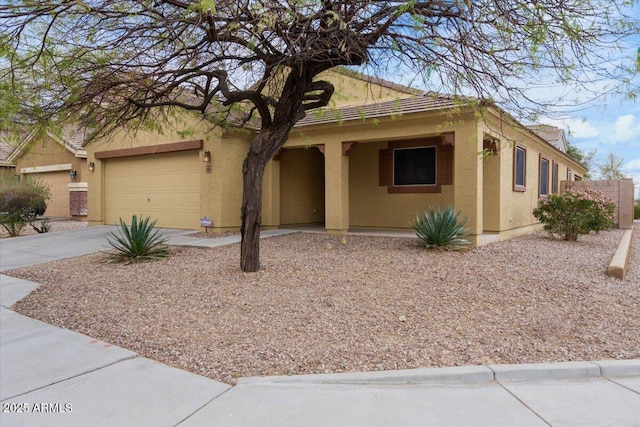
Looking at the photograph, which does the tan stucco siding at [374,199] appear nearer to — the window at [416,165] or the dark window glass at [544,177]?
the window at [416,165]

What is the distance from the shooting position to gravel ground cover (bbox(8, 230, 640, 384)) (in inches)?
161

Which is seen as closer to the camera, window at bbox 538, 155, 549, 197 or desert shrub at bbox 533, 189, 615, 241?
desert shrub at bbox 533, 189, 615, 241

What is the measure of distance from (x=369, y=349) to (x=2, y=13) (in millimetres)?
5712

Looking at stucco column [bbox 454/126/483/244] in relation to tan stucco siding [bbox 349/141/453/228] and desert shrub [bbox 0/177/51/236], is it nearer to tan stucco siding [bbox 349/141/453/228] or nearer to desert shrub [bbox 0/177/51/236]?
tan stucco siding [bbox 349/141/453/228]

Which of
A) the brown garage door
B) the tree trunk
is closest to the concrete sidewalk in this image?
the tree trunk

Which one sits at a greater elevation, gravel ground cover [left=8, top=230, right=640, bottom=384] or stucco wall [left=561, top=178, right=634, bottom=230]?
stucco wall [left=561, top=178, right=634, bottom=230]

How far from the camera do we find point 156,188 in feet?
47.2

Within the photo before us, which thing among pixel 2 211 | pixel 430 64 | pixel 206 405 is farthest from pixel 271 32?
pixel 2 211

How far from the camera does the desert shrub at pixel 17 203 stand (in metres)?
14.0

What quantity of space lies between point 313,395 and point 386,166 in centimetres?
1043

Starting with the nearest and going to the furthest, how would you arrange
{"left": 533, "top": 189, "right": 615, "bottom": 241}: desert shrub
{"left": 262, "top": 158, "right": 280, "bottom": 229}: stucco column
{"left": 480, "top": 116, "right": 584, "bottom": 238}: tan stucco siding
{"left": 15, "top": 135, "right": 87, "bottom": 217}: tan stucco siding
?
1. {"left": 480, "top": 116, "right": 584, "bottom": 238}: tan stucco siding
2. {"left": 533, "top": 189, "right": 615, "bottom": 241}: desert shrub
3. {"left": 262, "top": 158, "right": 280, "bottom": 229}: stucco column
4. {"left": 15, "top": 135, "right": 87, "bottom": 217}: tan stucco siding

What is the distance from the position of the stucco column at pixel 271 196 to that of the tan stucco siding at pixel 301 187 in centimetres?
76

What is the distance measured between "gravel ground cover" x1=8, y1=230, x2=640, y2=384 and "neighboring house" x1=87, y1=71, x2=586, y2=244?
3080 mm

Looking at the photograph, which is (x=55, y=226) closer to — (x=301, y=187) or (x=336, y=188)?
(x=301, y=187)
